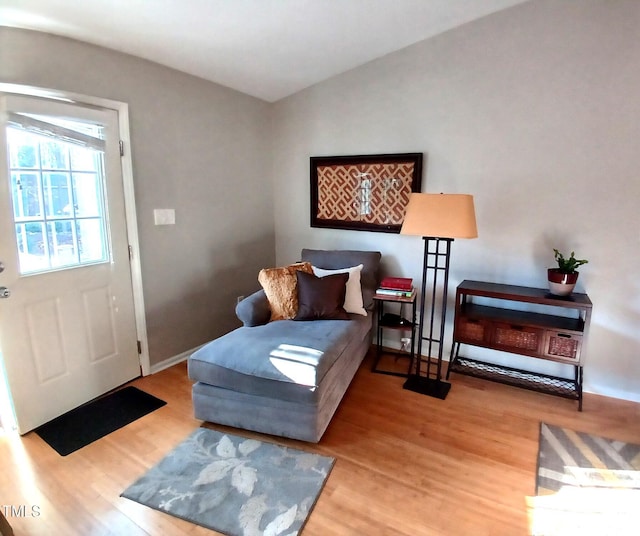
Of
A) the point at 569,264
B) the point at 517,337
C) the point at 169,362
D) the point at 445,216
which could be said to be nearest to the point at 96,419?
the point at 169,362

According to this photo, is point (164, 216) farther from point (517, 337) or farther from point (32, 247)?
point (517, 337)

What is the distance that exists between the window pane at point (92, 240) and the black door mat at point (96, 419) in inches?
38.8

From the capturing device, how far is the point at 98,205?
2492 mm

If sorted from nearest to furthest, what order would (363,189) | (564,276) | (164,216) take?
1. (564,276)
2. (164,216)
3. (363,189)

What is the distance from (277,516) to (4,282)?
6.34ft

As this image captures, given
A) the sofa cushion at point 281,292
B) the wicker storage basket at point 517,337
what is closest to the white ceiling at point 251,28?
the sofa cushion at point 281,292

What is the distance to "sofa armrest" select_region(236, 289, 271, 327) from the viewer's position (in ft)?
8.70

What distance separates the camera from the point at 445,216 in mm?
2367

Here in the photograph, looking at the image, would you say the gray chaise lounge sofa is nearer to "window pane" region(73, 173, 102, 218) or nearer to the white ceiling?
"window pane" region(73, 173, 102, 218)

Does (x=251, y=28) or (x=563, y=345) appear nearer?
(x=251, y=28)

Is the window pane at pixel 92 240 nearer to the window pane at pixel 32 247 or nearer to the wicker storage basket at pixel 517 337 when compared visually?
the window pane at pixel 32 247

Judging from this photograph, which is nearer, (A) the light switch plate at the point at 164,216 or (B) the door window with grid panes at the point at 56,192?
(B) the door window with grid panes at the point at 56,192

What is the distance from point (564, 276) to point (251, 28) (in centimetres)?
262

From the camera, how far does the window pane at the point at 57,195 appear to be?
7.27 ft
